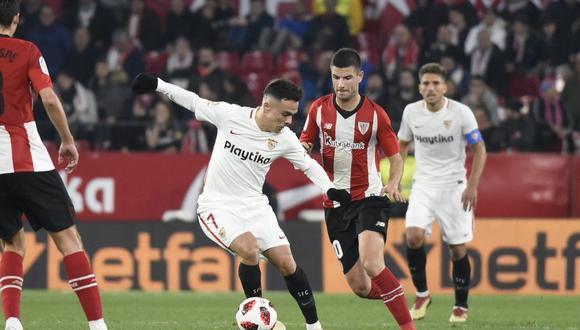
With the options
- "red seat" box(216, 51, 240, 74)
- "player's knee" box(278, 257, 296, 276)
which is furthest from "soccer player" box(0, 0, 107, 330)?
"red seat" box(216, 51, 240, 74)

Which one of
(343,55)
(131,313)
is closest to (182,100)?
(343,55)

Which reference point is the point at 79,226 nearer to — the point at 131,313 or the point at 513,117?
the point at 131,313

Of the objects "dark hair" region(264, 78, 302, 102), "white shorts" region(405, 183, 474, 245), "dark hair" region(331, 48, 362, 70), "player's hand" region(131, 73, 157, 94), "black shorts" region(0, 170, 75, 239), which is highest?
"dark hair" region(331, 48, 362, 70)

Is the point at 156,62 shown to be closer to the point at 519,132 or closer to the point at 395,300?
the point at 519,132

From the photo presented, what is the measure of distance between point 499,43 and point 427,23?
3.99ft

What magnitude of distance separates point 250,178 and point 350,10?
1134cm

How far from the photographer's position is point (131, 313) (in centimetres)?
1216

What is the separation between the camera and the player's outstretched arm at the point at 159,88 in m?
9.00

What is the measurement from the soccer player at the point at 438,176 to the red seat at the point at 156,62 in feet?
28.1

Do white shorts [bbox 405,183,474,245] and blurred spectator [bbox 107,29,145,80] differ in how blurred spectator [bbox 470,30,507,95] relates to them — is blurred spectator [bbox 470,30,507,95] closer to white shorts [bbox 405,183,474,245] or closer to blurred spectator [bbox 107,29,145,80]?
blurred spectator [bbox 107,29,145,80]

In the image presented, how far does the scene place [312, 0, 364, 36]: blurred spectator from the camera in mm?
20141

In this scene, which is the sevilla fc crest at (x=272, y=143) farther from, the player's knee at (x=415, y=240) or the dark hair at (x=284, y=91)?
the player's knee at (x=415, y=240)

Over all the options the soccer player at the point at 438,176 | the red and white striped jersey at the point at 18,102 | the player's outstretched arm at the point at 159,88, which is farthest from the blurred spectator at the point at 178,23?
the red and white striped jersey at the point at 18,102

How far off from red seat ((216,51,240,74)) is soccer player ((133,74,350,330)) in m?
10.4
